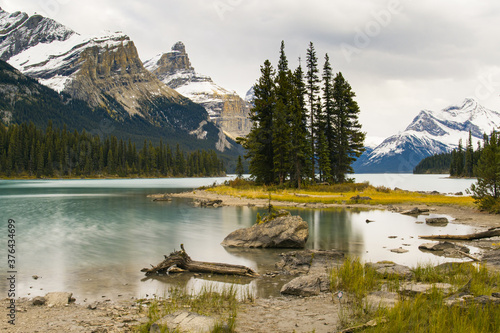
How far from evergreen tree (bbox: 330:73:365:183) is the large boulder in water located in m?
45.1

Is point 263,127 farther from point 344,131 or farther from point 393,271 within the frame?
point 393,271

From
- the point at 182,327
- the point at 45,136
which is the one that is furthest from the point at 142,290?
the point at 45,136

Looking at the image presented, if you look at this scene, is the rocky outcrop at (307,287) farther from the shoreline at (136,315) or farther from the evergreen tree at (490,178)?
the evergreen tree at (490,178)

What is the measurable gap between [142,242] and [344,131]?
48.9 m

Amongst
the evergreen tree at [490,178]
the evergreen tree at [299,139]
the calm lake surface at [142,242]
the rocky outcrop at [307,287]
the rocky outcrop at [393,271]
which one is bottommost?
the calm lake surface at [142,242]

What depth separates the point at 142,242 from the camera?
23.4 m

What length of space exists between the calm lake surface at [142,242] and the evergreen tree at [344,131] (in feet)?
84.3

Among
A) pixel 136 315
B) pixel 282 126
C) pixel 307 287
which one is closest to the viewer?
pixel 136 315

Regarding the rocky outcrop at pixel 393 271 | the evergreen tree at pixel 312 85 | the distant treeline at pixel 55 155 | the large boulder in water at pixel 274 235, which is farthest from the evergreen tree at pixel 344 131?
the distant treeline at pixel 55 155

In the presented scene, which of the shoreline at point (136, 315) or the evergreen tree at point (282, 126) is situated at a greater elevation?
the evergreen tree at point (282, 126)

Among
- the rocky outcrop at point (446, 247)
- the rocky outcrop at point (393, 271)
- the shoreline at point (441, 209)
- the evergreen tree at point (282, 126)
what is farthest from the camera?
the evergreen tree at point (282, 126)

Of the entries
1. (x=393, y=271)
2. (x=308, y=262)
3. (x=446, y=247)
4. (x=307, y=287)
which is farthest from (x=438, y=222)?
(x=307, y=287)

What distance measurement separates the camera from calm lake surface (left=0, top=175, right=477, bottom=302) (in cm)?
1386

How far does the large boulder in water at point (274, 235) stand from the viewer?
67.1ft
